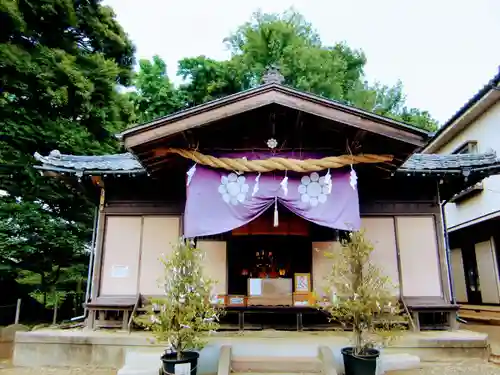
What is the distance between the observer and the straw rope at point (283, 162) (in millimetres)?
7992

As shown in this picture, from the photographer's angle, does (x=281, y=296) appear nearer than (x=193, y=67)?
Yes

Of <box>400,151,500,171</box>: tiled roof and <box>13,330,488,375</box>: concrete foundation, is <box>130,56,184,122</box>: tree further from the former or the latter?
<box>400,151,500,171</box>: tiled roof

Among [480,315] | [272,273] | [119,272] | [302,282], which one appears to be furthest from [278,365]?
[480,315]

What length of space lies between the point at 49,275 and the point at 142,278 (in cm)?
660

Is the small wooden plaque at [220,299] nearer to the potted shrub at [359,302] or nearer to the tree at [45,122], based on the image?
the potted shrub at [359,302]

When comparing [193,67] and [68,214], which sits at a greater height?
[193,67]

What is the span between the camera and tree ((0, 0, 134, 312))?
12500 millimetres

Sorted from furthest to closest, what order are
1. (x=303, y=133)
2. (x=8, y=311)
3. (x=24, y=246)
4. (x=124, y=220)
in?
(x=8, y=311)
(x=24, y=246)
(x=124, y=220)
(x=303, y=133)

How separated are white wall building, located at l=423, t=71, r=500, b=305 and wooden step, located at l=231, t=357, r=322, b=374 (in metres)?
8.92

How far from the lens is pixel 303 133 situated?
8.78 metres

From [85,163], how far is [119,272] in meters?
2.58

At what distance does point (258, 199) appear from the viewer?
26.1ft

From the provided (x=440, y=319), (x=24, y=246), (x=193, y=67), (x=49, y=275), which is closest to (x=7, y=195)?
(x=24, y=246)

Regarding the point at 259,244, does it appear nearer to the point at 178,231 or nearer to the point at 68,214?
the point at 178,231
